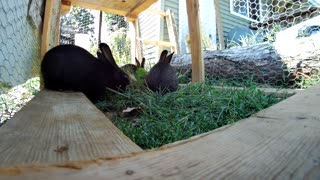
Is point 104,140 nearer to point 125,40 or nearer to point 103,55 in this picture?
point 103,55

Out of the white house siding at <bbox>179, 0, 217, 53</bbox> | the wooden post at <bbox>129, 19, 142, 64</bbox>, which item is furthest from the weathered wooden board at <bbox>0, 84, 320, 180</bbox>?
the white house siding at <bbox>179, 0, 217, 53</bbox>

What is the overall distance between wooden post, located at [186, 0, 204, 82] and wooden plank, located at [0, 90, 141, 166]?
5.46 feet

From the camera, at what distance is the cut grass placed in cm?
113

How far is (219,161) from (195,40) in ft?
6.93

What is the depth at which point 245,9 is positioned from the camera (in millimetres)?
10047

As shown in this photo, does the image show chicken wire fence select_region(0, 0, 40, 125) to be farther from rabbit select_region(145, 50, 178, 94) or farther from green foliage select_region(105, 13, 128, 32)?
green foliage select_region(105, 13, 128, 32)

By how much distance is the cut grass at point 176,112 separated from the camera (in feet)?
3.70

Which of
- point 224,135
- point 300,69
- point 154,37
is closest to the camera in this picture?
point 224,135

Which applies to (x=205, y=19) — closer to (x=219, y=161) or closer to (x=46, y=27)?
(x=46, y=27)

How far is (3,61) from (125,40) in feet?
29.7

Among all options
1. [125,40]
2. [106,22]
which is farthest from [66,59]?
[106,22]

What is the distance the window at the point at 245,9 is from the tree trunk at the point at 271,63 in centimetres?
707

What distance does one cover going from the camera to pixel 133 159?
1.42 ft

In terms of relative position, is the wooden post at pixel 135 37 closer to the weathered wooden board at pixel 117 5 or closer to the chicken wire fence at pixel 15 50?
the weathered wooden board at pixel 117 5
